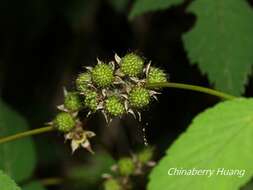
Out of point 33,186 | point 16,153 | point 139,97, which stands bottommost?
point 33,186

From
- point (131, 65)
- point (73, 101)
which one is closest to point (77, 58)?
point (73, 101)

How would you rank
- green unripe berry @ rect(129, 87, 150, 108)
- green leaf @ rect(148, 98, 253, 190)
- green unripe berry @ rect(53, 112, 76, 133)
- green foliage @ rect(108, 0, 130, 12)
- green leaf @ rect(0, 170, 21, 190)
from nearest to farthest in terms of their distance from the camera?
green leaf @ rect(0, 170, 21, 190) < green leaf @ rect(148, 98, 253, 190) < green unripe berry @ rect(129, 87, 150, 108) < green unripe berry @ rect(53, 112, 76, 133) < green foliage @ rect(108, 0, 130, 12)

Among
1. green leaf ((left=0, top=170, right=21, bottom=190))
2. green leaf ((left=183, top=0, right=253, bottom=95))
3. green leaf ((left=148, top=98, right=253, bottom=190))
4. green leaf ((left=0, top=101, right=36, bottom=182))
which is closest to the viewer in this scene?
green leaf ((left=0, top=170, right=21, bottom=190))

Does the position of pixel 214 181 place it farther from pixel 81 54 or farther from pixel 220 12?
pixel 81 54

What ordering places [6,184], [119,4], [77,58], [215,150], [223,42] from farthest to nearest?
[77,58]
[119,4]
[223,42]
[215,150]
[6,184]

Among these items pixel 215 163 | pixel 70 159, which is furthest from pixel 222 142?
pixel 70 159

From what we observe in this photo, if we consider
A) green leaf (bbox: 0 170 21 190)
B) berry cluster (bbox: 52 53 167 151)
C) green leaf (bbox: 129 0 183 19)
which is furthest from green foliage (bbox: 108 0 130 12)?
green leaf (bbox: 0 170 21 190)

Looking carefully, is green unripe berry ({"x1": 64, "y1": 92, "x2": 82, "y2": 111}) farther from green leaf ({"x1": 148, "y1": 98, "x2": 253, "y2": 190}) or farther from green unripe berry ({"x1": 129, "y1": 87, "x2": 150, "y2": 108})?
green leaf ({"x1": 148, "y1": 98, "x2": 253, "y2": 190})

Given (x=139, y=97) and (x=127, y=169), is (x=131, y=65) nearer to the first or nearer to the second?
(x=139, y=97)
